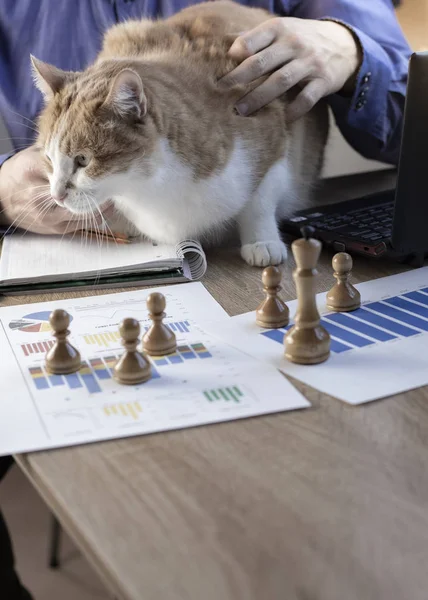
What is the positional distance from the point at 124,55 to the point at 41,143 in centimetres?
28

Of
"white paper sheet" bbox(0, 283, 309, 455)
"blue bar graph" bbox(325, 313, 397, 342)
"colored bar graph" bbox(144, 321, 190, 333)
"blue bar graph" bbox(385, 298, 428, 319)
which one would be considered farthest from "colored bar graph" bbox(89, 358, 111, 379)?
"blue bar graph" bbox(385, 298, 428, 319)

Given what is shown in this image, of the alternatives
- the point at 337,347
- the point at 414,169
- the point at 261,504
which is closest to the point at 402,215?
the point at 414,169

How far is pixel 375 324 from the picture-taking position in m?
0.96

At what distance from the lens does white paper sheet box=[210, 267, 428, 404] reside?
0.81 metres

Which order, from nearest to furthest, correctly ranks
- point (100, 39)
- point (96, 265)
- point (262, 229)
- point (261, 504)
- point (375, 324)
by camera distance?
Answer: 1. point (261, 504)
2. point (375, 324)
3. point (96, 265)
4. point (262, 229)
5. point (100, 39)

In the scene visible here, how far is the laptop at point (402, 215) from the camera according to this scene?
3.32ft

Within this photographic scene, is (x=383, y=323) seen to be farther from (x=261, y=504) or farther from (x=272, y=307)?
(x=261, y=504)

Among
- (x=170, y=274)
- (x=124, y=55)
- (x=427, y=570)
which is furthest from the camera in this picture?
(x=124, y=55)

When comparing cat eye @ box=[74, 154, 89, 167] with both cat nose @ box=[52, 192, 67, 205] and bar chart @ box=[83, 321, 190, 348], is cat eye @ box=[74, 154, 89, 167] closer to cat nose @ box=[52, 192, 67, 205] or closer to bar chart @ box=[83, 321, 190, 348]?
cat nose @ box=[52, 192, 67, 205]

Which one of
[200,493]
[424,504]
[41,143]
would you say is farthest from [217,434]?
[41,143]

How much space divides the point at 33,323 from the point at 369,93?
0.88m

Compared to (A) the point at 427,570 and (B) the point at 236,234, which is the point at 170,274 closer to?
(B) the point at 236,234

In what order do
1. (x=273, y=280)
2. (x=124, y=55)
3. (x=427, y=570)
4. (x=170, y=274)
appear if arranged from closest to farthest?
(x=427, y=570) < (x=273, y=280) < (x=170, y=274) < (x=124, y=55)

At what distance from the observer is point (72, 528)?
1.92ft
